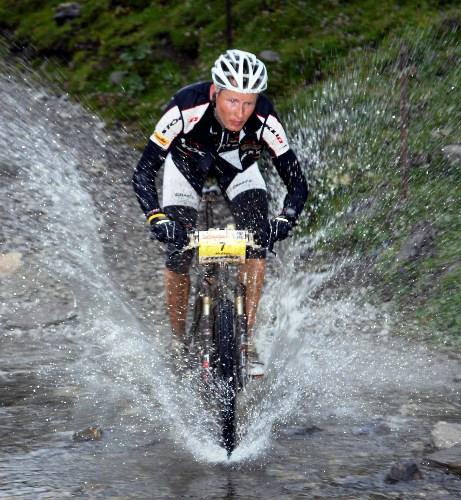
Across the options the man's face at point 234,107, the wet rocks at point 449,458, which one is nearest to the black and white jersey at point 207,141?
the man's face at point 234,107

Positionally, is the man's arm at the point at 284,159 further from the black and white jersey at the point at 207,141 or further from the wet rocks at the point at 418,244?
the wet rocks at the point at 418,244

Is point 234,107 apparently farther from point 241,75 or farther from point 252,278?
point 252,278

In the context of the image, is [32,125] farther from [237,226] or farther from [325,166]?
[237,226]

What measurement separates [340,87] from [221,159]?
601 centimetres

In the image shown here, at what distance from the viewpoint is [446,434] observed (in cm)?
530

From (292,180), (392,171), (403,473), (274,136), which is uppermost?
(392,171)

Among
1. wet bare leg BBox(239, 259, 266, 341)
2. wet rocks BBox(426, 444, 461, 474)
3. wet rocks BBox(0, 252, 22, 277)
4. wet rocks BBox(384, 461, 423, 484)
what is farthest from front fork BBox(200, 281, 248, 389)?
wet rocks BBox(0, 252, 22, 277)

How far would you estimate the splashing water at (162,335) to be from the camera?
5945 mm

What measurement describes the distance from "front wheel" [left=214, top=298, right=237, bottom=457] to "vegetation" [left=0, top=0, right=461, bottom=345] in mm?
2961

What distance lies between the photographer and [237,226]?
20.5ft

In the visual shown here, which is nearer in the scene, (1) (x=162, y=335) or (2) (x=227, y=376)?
(2) (x=227, y=376)

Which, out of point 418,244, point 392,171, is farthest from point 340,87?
point 418,244

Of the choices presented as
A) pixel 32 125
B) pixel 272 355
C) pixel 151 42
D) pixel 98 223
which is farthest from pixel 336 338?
pixel 151 42

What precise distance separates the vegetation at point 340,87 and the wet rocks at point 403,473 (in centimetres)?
280
